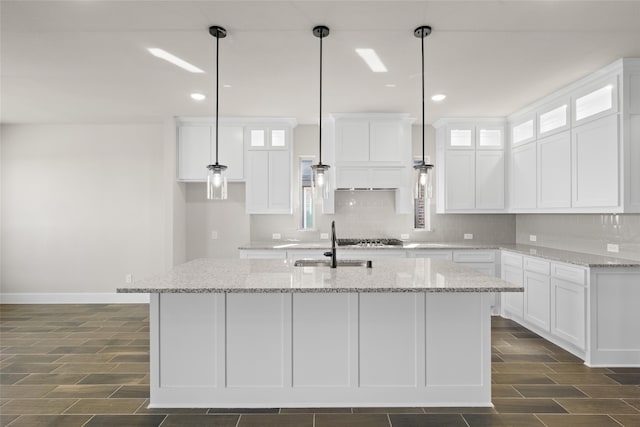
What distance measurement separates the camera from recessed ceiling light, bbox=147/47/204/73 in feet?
9.89

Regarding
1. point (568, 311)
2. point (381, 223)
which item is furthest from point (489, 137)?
point (568, 311)

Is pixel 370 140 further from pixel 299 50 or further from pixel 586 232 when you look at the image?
pixel 586 232

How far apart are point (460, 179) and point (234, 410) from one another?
399cm

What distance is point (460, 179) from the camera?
16.6ft

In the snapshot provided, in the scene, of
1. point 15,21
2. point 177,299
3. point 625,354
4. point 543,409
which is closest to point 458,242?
point 625,354

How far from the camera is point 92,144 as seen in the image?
5.39m

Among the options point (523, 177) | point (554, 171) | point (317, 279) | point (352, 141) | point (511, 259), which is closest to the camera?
point (317, 279)

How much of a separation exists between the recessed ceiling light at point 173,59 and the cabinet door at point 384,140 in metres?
2.38

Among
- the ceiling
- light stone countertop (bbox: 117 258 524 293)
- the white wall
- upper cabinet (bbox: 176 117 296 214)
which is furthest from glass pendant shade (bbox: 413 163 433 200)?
the white wall

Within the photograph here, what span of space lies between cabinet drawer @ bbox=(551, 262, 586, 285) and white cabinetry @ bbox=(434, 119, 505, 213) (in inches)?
62.3

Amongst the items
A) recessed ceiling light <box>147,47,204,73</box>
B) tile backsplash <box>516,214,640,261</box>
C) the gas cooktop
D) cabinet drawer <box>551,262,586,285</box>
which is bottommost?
cabinet drawer <box>551,262,586,285</box>

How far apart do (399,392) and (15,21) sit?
→ 3.62 meters

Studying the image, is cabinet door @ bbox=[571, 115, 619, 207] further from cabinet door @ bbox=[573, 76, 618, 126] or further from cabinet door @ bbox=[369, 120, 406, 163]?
cabinet door @ bbox=[369, 120, 406, 163]

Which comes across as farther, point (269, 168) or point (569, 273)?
point (269, 168)
